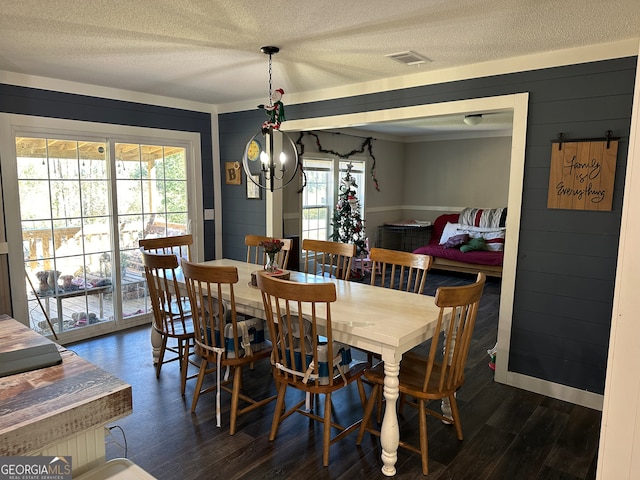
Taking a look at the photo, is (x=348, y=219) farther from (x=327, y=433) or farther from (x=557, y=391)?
(x=327, y=433)

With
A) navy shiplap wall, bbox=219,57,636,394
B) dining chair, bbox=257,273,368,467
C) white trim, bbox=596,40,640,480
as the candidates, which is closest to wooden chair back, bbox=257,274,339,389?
dining chair, bbox=257,273,368,467

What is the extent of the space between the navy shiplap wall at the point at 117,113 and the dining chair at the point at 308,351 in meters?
2.88

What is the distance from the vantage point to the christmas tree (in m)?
6.69

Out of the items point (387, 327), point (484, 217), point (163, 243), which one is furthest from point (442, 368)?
point (484, 217)

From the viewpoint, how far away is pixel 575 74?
2.88 metres

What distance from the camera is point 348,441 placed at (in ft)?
8.37

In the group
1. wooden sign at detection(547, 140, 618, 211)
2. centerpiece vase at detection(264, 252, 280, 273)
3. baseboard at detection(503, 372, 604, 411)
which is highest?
wooden sign at detection(547, 140, 618, 211)

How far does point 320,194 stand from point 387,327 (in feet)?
15.6

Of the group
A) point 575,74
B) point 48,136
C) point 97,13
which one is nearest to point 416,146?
point 575,74

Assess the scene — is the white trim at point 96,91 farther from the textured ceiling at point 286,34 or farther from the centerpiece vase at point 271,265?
the centerpiece vase at point 271,265

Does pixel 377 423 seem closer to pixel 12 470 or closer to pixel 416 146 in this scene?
pixel 12 470

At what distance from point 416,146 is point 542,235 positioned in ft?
18.5

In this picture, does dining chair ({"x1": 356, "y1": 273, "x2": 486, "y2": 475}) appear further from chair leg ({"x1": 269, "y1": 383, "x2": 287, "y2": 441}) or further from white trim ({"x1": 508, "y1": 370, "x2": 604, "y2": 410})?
white trim ({"x1": 508, "y1": 370, "x2": 604, "y2": 410})

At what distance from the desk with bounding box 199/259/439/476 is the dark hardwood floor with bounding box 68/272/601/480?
27 centimetres
